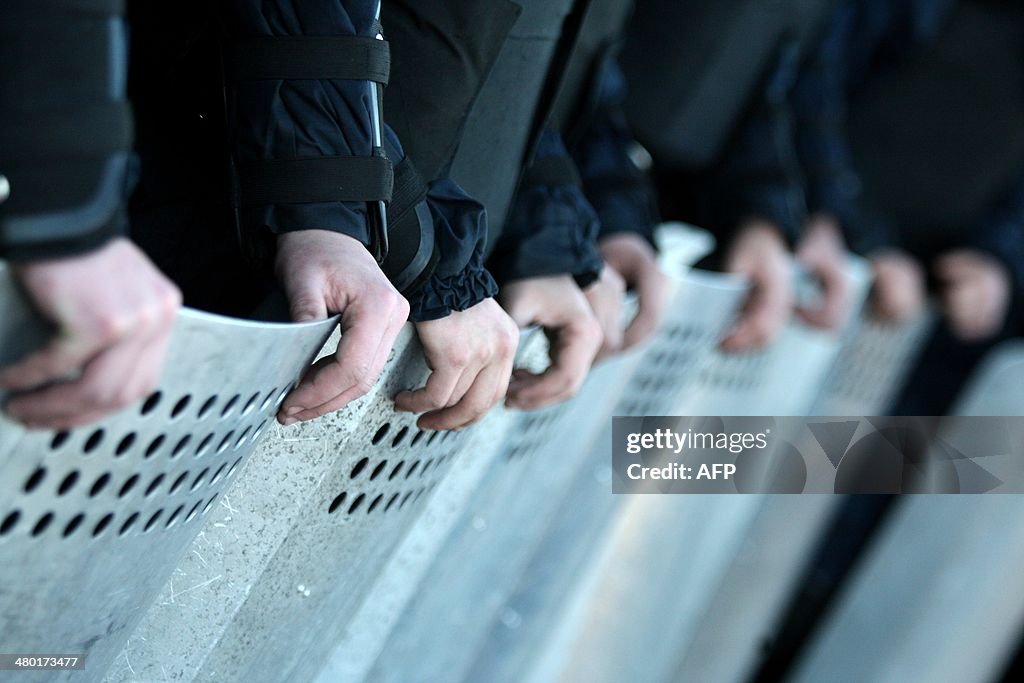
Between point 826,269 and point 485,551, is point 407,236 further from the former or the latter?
point 826,269

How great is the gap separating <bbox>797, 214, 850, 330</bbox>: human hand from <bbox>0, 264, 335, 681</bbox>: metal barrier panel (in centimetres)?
162

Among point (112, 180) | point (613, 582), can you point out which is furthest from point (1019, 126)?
point (112, 180)

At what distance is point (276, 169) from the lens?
2.85 feet

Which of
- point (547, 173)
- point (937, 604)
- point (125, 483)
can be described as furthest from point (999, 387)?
point (125, 483)

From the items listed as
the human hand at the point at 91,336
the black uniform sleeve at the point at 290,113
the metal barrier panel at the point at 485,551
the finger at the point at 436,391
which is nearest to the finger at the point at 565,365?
A: the metal barrier panel at the point at 485,551

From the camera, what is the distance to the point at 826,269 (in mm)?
2389

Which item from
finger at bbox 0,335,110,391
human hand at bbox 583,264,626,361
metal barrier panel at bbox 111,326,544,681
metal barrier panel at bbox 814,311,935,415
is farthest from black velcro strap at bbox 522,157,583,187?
metal barrier panel at bbox 814,311,935,415

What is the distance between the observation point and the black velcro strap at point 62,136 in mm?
646

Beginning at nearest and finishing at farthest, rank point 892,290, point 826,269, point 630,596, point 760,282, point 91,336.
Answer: point 91,336
point 630,596
point 760,282
point 826,269
point 892,290

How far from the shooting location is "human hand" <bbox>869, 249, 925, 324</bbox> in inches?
103

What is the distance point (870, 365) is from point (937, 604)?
0.54 metres

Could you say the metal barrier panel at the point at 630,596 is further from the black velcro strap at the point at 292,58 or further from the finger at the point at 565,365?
the black velcro strap at the point at 292,58

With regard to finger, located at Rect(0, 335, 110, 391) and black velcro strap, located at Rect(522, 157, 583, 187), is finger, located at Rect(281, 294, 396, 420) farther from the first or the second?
black velcro strap, located at Rect(522, 157, 583, 187)

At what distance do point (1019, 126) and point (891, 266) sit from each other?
2.22ft
